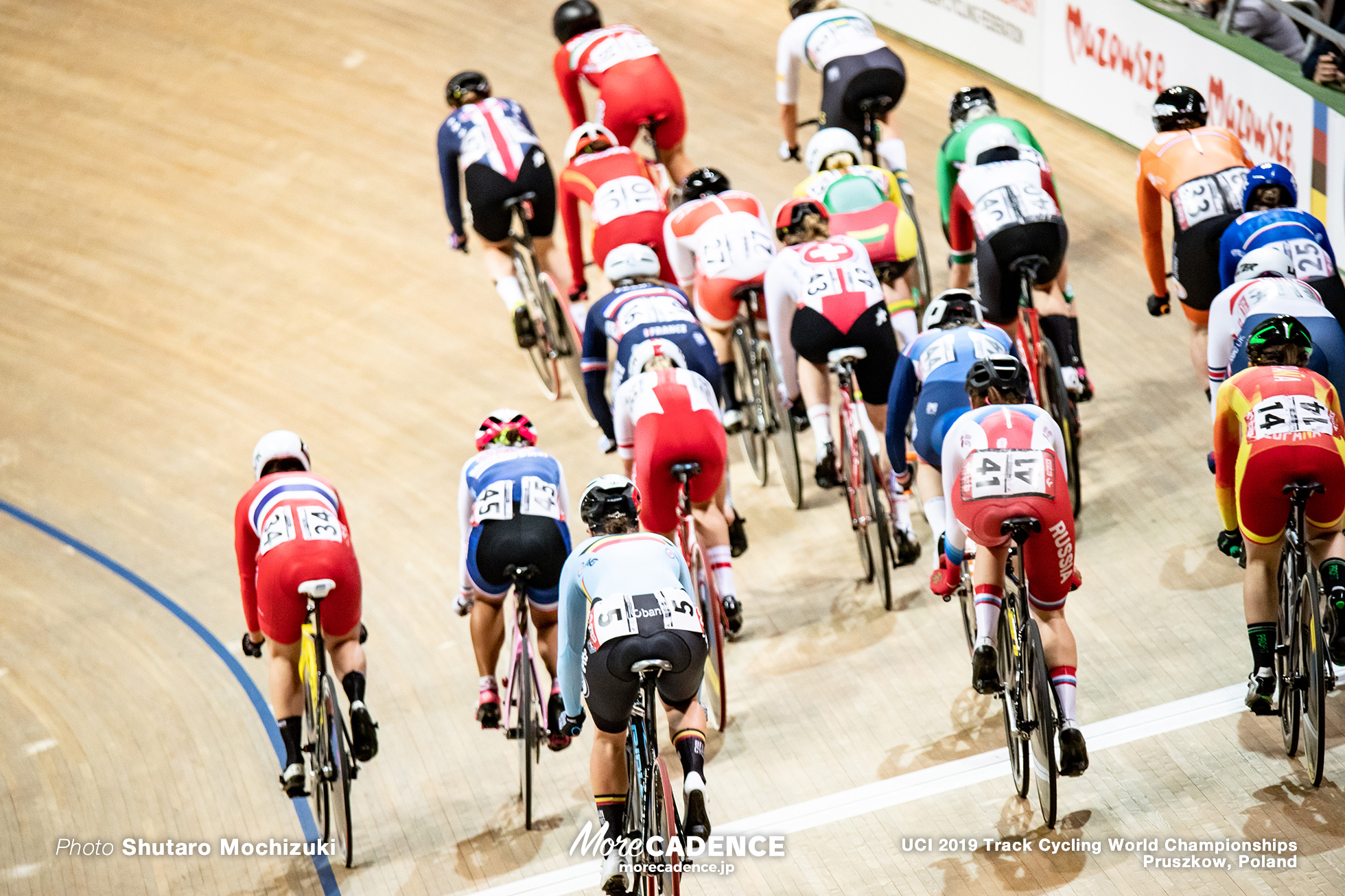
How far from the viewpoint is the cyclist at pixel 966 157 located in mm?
6742

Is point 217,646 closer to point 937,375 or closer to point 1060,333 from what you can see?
point 937,375

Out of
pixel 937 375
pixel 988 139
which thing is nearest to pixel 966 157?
pixel 988 139

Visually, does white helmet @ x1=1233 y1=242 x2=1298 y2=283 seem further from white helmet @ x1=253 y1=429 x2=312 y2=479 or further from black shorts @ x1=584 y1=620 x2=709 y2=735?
white helmet @ x1=253 y1=429 x2=312 y2=479

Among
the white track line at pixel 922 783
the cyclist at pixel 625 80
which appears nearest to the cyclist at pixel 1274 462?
the white track line at pixel 922 783

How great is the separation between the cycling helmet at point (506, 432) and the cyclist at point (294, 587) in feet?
2.05

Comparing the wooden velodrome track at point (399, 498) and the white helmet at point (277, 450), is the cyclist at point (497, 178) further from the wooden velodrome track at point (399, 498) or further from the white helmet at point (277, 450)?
the white helmet at point (277, 450)

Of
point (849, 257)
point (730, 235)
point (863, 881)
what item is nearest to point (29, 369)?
point (730, 235)

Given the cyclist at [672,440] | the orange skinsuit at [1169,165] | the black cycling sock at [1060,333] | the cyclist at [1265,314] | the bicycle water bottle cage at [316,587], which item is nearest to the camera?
the bicycle water bottle cage at [316,587]

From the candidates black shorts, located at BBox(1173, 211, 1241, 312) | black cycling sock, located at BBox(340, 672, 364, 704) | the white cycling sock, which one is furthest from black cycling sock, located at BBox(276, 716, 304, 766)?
black shorts, located at BBox(1173, 211, 1241, 312)

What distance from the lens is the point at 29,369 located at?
31.1 ft

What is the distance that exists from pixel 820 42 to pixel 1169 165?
2.52 meters

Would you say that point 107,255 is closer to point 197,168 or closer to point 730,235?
point 197,168

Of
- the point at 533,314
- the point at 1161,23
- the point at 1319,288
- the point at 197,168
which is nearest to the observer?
the point at 1319,288

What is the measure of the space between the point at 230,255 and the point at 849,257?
18.8ft
